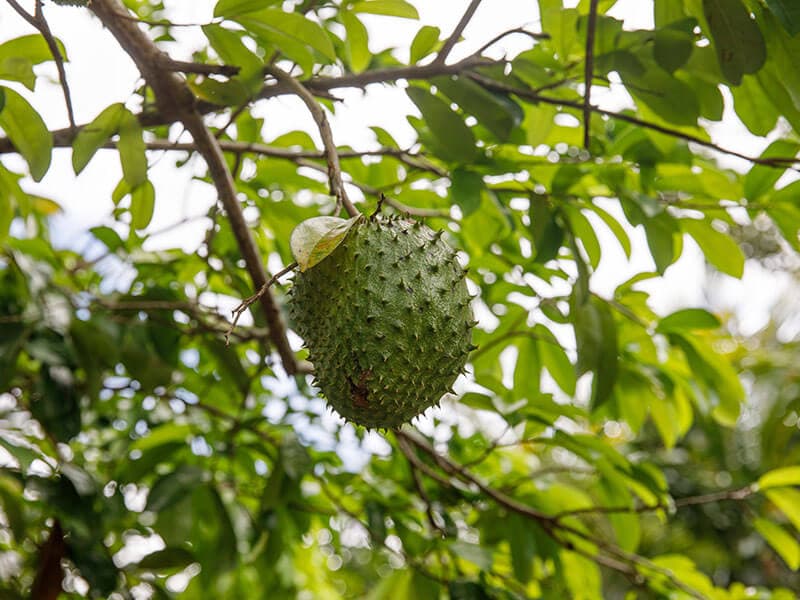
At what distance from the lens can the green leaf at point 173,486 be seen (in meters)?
2.36

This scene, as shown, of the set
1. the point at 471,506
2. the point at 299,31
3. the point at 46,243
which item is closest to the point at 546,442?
the point at 471,506

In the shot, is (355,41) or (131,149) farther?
(355,41)

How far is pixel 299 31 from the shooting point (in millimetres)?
1562

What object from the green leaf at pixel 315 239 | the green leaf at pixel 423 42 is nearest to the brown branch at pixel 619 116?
the green leaf at pixel 423 42

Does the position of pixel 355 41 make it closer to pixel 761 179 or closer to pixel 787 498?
pixel 761 179

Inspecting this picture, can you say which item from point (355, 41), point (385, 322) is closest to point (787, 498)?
point (385, 322)

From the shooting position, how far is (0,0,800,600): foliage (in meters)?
1.67

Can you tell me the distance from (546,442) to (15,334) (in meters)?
1.58

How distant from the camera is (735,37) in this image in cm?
150

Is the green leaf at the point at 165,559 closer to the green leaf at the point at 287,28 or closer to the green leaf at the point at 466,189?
the green leaf at the point at 466,189

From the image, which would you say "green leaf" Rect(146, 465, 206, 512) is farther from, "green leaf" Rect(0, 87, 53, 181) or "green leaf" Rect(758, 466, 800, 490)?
"green leaf" Rect(758, 466, 800, 490)

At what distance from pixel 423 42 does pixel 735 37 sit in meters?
0.66

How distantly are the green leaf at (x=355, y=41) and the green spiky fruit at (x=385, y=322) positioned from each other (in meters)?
0.58

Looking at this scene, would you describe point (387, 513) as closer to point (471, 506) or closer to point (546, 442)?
point (471, 506)
